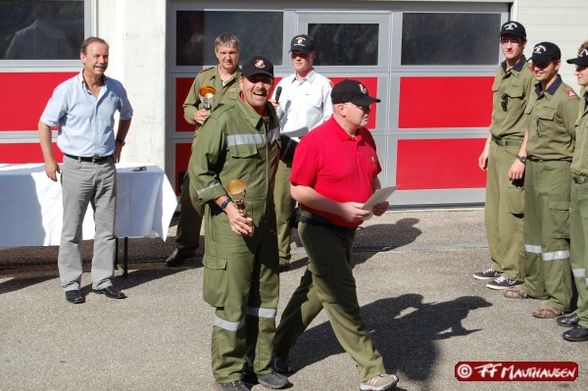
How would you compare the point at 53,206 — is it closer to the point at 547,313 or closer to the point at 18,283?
the point at 18,283

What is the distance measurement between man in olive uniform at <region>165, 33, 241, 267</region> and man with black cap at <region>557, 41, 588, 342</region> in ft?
9.66

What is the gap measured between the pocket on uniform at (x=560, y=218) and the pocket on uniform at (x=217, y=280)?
10.5 feet

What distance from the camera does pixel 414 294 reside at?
919cm

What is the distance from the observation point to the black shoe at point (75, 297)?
342 inches

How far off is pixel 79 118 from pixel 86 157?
0.32 meters

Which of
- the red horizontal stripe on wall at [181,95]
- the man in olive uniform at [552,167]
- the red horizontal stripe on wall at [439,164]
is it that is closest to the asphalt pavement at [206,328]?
the man in olive uniform at [552,167]

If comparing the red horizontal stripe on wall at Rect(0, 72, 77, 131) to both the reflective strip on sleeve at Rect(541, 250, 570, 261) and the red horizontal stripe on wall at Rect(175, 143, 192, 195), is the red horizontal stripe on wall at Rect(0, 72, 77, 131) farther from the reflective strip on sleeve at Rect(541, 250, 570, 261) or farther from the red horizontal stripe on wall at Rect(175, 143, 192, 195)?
the reflective strip on sleeve at Rect(541, 250, 570, 261)

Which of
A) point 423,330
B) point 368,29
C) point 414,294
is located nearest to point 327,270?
A: point 423,330

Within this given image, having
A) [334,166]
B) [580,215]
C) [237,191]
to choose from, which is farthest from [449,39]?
[237,191]

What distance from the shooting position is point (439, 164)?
40.5 feet

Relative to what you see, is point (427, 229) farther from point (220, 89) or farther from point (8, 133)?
point (8, 133)

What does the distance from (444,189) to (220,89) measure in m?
3.83

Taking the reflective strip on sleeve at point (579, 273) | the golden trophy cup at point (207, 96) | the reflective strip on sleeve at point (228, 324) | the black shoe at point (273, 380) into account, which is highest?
the golden trophy cup at point (207, 96)

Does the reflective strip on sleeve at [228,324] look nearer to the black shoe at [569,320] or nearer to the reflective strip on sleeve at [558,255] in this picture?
the black shoe at [569,320]
